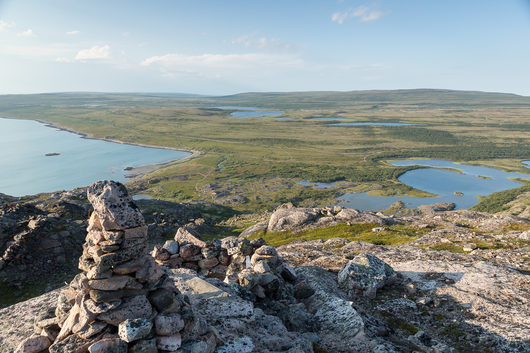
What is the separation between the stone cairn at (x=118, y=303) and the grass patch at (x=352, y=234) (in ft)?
130

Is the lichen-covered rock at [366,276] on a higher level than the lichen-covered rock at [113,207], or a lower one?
lower

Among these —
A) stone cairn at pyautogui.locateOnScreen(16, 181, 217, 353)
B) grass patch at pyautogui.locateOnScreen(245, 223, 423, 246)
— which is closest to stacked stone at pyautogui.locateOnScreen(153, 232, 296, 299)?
stone cairn at pyautogui.locateOnScreen(16, 181, 217, 353)

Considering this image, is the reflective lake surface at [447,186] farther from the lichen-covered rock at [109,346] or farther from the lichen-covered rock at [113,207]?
the lichen-covered rock at [109,346]

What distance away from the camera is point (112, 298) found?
1464cm

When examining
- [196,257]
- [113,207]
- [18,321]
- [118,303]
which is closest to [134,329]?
[118,303]

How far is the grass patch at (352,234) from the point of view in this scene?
1971 inches

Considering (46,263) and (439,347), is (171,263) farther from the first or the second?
(439,347)

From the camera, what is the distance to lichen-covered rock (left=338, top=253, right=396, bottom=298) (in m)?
26.9

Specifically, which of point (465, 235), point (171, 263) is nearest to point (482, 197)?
point (465, 235)

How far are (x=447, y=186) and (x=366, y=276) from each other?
534 ft

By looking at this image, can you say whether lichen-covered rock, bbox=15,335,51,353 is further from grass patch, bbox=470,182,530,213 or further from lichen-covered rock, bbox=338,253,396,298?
grass patch, bbox=470,182,530,213

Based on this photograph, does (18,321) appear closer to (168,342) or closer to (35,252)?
(168,342)

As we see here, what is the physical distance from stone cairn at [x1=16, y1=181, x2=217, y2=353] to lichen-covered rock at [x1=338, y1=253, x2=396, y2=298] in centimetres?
1557

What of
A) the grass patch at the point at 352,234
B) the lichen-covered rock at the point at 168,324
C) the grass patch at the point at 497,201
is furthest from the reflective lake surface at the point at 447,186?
the lichen-covered rock at the point at 168,324
